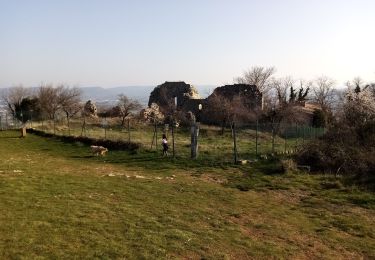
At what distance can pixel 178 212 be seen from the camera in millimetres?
13578

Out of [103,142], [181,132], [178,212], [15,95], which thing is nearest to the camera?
[178,212]

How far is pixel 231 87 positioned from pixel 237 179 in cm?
3988

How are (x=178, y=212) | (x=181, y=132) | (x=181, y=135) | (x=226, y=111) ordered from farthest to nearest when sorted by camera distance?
(x=226, y=111)
(x=181, y=132)
(x=181, y=135)
(x=178, y=212)

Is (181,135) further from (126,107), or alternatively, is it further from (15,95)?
(15,95)

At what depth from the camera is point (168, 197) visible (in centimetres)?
1562

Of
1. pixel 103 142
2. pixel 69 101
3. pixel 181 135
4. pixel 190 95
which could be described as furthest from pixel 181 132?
pixel 69 101

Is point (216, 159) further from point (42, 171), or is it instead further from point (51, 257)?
point (51, 257)

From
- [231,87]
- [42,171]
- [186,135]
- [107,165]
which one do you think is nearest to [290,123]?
[231,87]

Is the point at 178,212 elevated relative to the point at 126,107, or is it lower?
lower

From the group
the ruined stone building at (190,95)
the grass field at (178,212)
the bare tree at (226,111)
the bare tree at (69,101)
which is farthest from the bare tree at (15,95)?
the grass field at (178,212)

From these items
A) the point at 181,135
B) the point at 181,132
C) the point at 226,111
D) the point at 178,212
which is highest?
the point at 226,111

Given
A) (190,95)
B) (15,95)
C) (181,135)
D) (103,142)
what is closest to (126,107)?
(190,95)

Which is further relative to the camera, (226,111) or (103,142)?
(226,111)

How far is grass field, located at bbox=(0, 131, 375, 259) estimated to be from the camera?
33.5 feet
